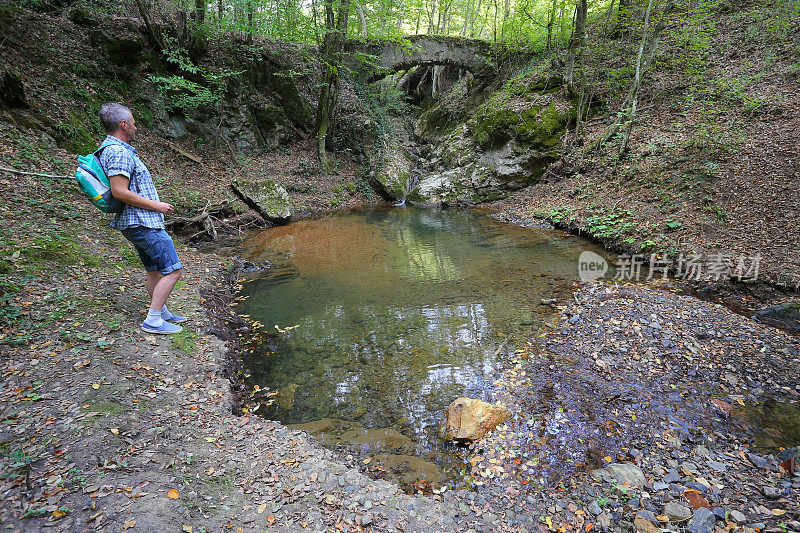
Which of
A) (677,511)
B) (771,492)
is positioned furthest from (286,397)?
(771,492)

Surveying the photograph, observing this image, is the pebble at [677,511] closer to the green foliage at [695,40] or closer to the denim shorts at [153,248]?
the denim shorts at [153,248]

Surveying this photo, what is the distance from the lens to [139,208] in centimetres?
359

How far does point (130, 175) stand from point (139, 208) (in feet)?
1.15

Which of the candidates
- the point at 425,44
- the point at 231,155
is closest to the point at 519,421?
the point at 231,155

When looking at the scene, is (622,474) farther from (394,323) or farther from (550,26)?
(550,26)

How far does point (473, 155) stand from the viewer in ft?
51.3

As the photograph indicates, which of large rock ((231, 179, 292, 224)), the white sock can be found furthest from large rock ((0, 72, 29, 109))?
the white sock

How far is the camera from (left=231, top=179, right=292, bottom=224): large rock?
11719 mm

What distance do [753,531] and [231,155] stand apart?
1557 cm

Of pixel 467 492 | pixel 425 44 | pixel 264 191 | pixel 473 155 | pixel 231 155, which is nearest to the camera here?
pixel 467 492

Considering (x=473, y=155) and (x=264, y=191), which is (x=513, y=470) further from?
(x=473, y=155)

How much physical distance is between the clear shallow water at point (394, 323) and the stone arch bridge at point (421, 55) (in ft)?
38.0

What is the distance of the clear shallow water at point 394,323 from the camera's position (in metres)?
3.70

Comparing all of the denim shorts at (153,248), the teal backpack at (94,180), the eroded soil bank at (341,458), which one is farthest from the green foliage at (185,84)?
the eroded soil bank at (341,458)
